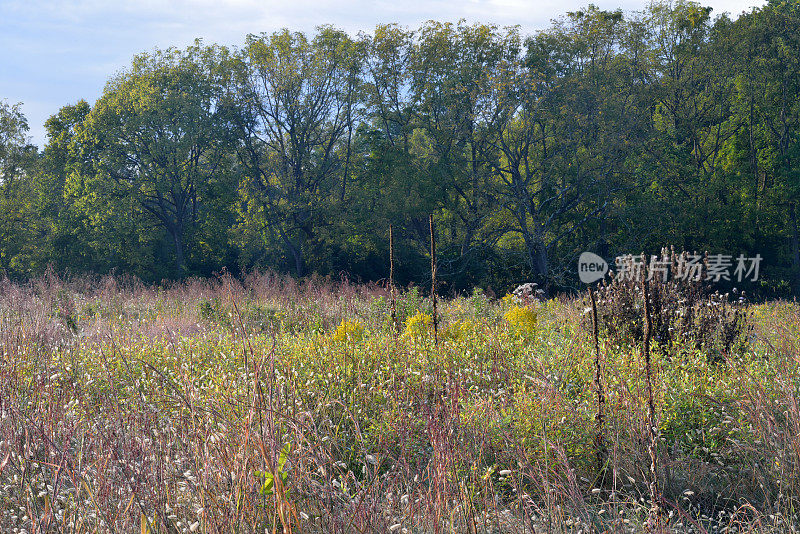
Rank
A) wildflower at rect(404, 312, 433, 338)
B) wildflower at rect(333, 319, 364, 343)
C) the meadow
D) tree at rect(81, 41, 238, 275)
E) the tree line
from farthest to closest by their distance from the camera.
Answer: tree at rect(81, 41, 238, 275)
the tree line
wildflower at rect(404, 312, 433, 338)
wildflower at rect(333, 319, 364, 343)
the meadow

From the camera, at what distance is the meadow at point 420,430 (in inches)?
97.7

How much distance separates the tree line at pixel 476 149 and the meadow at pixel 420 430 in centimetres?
1375

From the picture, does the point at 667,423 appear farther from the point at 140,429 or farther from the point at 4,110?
the point at 4,110

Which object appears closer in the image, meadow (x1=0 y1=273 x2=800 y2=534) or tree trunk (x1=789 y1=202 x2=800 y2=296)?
meadow (x1=0 y1=273 x2=800 y2=534)

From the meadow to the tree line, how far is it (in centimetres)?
1375

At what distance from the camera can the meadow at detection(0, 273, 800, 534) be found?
97.7 inches

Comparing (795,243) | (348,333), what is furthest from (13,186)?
(795,243)

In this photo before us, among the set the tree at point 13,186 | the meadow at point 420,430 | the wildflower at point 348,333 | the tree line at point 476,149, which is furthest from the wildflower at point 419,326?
the tree at point 13,186

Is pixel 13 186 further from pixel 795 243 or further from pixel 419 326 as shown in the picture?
pixel 795 243

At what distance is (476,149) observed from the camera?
69.5ft

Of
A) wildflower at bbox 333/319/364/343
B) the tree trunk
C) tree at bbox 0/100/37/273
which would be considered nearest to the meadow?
wildflower at bbox 333/319/364/343

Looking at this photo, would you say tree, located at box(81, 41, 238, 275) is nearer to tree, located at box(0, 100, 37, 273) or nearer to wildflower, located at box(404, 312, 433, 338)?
tree, located at box(0, 100, 37, 273)

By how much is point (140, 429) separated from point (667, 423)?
3.26 metres

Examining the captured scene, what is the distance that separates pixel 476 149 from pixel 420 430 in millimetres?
18428
